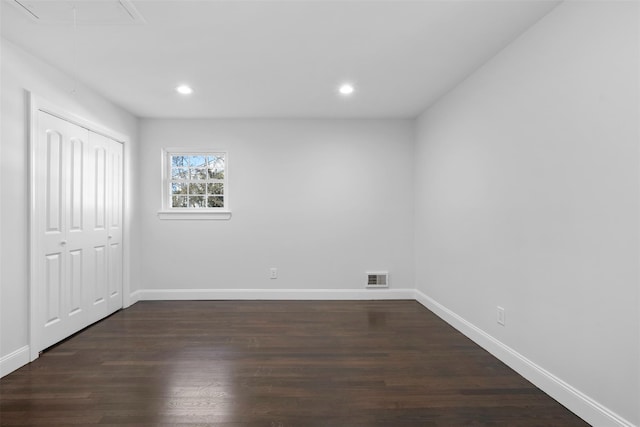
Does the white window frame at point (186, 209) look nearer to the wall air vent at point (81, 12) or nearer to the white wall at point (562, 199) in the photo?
the wall air vent at point (81, 12)

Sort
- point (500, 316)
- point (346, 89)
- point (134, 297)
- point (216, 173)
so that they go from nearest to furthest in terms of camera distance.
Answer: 1. point (500, 316)
2. point (346, 89)
3. point (134, 297)
4. point (216, 173)

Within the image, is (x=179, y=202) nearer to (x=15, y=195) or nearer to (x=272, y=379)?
(x=15, y=195)

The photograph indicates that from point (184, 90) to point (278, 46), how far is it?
144cm

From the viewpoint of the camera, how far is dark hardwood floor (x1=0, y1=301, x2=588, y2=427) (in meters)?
1.95

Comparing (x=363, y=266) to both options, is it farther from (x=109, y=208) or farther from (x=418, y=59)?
(x=109, y=208)

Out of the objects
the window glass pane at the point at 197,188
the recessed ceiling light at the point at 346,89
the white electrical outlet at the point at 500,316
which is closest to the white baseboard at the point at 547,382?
the white electrical outlet at the point at 500,316

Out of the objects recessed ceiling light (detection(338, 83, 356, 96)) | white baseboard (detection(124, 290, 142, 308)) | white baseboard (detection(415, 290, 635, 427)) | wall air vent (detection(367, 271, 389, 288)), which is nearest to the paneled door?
white baseboard (detection(124, 290, 142, 308))

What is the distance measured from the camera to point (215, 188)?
4.77 m

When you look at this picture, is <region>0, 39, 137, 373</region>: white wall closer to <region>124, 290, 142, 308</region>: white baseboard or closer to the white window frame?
<region>124, 290, 142, 308</region>: white baseboard

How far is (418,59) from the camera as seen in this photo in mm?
2854

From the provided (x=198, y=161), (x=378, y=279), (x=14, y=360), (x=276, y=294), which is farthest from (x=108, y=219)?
(x=378, y=279)

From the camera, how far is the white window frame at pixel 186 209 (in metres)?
4.59

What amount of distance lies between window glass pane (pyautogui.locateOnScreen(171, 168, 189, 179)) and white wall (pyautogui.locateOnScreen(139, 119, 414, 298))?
0.23 m

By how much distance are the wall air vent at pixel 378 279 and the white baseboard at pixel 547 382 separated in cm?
133
